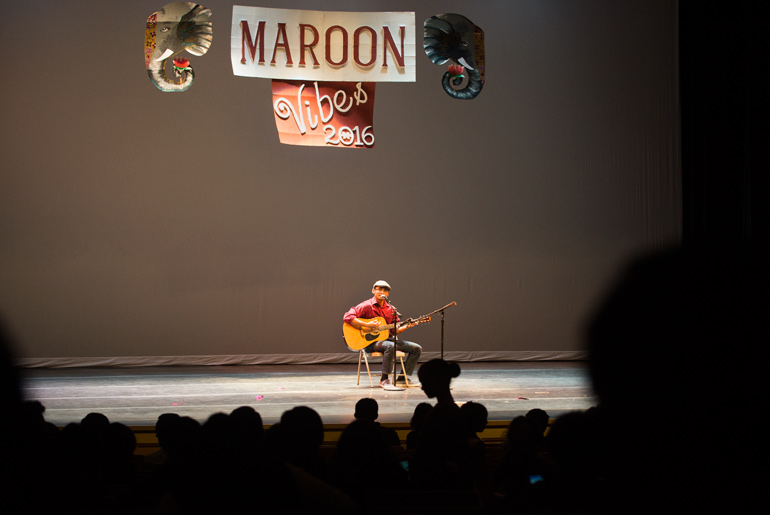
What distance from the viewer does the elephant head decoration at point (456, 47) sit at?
508 cm

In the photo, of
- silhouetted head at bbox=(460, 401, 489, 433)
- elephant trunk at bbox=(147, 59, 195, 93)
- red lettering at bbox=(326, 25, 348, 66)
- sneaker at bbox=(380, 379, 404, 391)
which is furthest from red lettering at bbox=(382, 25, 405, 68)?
sneaker at bbox=(380, 379, 404, 391)

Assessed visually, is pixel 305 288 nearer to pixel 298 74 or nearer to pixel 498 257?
pixel 498 257

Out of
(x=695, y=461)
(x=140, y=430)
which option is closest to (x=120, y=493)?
(x=695, y=461)

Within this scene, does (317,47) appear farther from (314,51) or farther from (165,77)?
(165,77)

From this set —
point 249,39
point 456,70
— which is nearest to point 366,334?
point 456,70

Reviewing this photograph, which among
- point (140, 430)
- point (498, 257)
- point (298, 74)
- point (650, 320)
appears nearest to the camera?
point (650, 320)

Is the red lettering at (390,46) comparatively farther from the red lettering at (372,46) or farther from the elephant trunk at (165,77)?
the elephant trunk at (165,77)

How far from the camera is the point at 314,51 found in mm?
4734

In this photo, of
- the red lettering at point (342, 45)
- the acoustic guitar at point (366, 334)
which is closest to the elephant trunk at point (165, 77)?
the red lettering at point (342, 45)

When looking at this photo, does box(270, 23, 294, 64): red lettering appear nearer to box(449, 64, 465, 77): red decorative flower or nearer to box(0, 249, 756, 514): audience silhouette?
box(449, 64, 465, 77): red decorative flower

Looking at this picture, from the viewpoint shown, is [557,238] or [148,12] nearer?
[148,12]

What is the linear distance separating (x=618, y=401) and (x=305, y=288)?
8282mm

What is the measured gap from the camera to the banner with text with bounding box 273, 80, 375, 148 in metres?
4.91

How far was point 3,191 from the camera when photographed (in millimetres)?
8539
